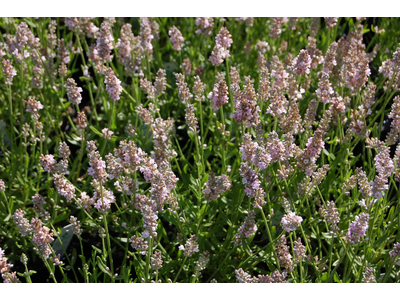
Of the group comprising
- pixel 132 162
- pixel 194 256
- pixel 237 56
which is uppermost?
pixel 237 56

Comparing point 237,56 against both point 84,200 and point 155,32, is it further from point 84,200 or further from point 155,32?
point 84,200

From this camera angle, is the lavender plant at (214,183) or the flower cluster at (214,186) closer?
the lavender plant at (214,183)

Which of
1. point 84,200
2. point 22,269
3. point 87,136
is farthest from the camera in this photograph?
point 87,136

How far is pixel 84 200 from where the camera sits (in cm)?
196

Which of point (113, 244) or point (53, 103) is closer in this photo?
point (113, 244)

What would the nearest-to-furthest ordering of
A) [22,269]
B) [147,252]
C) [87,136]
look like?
[147,252]
[22,269]
[87,136]

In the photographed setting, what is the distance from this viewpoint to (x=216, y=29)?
11.3 feet

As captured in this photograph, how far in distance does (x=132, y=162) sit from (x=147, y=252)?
1.19 ft

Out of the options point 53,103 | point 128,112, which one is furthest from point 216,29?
point 53,103

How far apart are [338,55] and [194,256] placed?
4.67ft

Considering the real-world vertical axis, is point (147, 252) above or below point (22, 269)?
above

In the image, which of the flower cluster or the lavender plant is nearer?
the lavender plant

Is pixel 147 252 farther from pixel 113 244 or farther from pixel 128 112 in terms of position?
pixel 128 112

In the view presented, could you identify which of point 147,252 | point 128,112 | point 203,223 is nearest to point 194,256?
point 203,223
